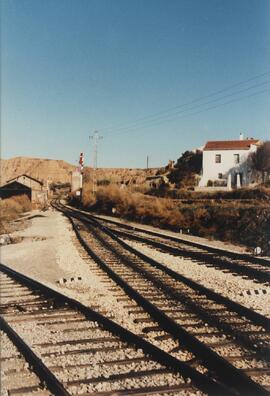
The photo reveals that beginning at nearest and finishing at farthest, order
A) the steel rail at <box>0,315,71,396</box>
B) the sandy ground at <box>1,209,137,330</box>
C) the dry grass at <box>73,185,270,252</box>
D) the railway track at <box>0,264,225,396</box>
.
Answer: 1. the steel rail at <box>0,315,71,396</box>
2. the railway track at <box>0,264,225,396</box>
3. the sandy ground at <box>1,209,137,330</box>
4. the dry grass at <box>73,185,270,252</box>

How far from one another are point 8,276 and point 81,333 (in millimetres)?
5700

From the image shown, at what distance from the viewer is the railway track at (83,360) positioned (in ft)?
15.3

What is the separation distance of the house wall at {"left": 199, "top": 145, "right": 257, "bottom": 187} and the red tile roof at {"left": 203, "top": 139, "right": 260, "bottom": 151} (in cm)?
42

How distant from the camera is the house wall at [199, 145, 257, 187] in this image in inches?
1989

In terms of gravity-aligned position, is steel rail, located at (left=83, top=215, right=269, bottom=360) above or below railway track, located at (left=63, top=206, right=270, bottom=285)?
above

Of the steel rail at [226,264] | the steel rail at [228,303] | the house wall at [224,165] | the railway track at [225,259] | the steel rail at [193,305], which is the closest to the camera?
the steel rail at [193,305]

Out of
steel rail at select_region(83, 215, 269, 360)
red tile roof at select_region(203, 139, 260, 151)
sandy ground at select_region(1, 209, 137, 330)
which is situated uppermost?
red tile roof at select_region(203, 139, 260, 151)

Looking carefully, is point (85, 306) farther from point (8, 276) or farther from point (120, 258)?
point (120, 258)

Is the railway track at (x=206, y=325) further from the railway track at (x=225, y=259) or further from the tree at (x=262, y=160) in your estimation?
the tree at (x=262, y=160)

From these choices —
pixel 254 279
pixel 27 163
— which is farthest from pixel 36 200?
pixel 27 163

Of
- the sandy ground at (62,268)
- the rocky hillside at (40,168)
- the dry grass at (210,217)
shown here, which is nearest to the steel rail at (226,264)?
the dry grass at (210,217)

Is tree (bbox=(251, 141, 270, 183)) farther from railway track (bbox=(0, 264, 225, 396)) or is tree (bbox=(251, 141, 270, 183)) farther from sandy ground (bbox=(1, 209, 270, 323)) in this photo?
railway track (bbox=(0, 264, 225, 396))

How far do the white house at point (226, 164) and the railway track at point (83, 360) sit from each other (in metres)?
43.8

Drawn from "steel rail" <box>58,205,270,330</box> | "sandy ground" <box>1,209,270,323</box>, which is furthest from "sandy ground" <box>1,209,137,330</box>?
"steel rail" <box>58,205,270,330</box>
